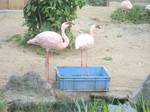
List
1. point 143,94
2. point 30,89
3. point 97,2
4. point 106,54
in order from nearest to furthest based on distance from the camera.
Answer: point 143,94, point 30,89, point 106,54, point 97,2

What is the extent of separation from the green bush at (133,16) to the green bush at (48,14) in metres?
2.92

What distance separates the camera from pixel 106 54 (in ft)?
27.4

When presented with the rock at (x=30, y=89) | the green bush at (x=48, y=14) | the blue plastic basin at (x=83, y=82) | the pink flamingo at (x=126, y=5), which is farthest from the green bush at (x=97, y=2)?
the rock at (x=30, y=89)

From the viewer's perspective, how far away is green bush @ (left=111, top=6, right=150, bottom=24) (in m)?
11.3

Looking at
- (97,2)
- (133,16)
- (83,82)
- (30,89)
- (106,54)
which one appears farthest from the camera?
(97,2)

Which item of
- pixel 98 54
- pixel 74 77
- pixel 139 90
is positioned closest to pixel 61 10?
pixel 98 54

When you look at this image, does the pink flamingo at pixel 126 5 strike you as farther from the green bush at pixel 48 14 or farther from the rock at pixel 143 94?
the rock at pixel 143 94

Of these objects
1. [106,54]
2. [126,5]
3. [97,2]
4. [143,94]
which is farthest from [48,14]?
[97,2]

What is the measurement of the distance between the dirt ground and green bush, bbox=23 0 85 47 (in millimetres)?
488

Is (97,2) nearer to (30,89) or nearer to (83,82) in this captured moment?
(83,82)

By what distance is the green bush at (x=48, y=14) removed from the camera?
8.33 m

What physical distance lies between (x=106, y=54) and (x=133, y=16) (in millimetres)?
3451

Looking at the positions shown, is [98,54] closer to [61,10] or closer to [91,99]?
[61,10]

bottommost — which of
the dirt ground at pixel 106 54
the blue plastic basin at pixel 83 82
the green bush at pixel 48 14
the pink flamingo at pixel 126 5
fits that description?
the dirt ground at pixel 106 54
